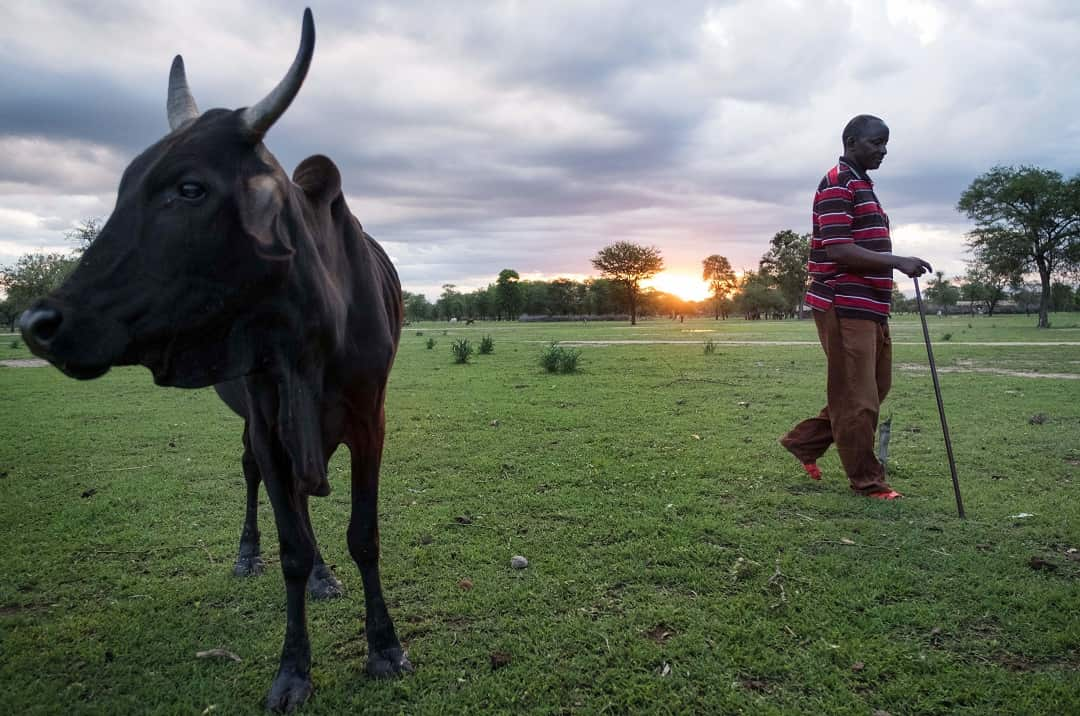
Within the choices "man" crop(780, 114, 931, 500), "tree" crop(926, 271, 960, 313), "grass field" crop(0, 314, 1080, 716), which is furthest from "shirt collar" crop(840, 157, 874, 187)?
"tree" crop(926, 271, 960, 313)

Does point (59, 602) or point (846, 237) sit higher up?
point (846, 237)

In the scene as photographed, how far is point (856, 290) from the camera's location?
16.9ft

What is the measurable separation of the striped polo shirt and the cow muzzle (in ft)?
15.8

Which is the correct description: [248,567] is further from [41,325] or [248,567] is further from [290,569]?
[41,325]

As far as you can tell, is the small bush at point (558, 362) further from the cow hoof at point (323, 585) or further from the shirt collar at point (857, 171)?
the cow hoof at point (323, 585)

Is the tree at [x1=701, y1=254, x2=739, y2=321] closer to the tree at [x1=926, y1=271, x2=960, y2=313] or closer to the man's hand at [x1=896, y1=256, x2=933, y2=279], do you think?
the tree at [x1=926, y1=271, x2=960, y2=313]

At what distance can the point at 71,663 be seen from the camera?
301 centimetres

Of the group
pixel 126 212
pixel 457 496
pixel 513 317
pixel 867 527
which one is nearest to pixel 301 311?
pixel 126 212

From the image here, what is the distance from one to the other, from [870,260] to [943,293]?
503ft

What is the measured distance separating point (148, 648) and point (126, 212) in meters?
2.33

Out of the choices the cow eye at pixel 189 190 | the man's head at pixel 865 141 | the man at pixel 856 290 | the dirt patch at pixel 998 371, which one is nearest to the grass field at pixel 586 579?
the man at pixel 856 290

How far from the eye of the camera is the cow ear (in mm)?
1972

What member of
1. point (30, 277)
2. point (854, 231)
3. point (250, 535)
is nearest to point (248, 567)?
point (250, 535)

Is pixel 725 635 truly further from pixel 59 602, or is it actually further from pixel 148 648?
pixel 59 602
